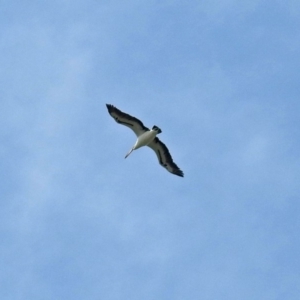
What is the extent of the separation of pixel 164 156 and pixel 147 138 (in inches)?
112

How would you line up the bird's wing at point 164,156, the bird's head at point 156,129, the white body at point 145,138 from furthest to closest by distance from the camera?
the bird's wing at point 164,156 → the white body at point 145,138 → the bird's head at point 156,129

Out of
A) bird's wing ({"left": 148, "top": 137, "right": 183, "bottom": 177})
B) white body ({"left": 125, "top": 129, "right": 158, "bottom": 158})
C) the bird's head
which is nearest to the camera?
the bird's head

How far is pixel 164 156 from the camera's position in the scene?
214 ft

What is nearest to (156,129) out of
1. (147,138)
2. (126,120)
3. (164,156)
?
(147,138)

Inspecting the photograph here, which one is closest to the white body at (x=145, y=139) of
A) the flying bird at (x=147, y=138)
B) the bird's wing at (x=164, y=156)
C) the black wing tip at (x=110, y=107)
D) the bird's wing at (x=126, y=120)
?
the flying bird at (x=147, y=138)

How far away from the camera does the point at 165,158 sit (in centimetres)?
6525

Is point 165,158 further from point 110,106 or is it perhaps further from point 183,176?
point 110,106

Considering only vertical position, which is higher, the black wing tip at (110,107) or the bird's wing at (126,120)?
the black wing tip at (110,107)

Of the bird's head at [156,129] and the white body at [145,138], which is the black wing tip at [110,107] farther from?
the bird's head at [156,129]

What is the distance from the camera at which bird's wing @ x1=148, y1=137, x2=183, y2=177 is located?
6419 cm

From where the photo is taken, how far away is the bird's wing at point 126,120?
6222 centimetres

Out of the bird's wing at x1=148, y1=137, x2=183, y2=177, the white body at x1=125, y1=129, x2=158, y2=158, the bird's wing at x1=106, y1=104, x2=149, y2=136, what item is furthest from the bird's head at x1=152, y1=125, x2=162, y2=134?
the bird's wing at x1=148, y1=137, x2=183, y2=177

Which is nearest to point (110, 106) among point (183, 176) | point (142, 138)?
point (142, 138)

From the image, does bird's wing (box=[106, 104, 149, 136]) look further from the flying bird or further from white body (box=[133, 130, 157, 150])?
white body (box=[133, 130, 157, 150])
